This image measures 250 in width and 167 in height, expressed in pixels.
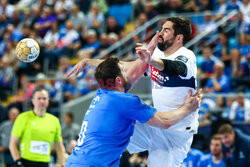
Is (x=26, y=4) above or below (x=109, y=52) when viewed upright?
above

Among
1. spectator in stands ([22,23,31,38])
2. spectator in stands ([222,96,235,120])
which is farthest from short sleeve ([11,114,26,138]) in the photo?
spectator in stands ([22,23,31,38])

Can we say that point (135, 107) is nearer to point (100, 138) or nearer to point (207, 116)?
point (100, 138)

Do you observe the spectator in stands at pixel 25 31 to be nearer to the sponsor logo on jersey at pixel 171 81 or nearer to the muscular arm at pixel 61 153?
the muscular arm at pixel 61 153

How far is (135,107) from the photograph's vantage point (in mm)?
5148

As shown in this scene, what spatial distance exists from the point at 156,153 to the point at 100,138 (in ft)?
3.58

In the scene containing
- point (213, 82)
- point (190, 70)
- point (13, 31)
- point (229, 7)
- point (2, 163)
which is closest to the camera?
point (190, 70)

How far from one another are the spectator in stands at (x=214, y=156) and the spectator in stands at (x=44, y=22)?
10.6 meters

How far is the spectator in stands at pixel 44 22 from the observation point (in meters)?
17.9

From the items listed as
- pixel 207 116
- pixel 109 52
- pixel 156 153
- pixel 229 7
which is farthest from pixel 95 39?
pixel 156 153

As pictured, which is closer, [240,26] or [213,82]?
[213,82]

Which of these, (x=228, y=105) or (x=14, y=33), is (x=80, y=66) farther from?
(x=14, y=33)

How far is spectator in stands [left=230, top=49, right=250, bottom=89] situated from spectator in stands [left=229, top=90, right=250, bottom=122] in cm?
Answer: 120

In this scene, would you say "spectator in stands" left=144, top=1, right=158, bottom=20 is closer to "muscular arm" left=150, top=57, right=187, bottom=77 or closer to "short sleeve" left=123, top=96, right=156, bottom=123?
"muscular arm" left=150, top=57, right=187, bottom=77

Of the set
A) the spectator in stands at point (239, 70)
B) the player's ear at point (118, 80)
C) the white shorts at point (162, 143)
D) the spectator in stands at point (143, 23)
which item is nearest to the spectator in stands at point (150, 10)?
the spectator in stands at point (143, 23)
